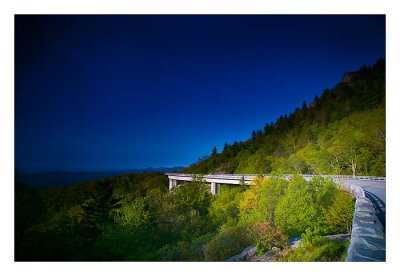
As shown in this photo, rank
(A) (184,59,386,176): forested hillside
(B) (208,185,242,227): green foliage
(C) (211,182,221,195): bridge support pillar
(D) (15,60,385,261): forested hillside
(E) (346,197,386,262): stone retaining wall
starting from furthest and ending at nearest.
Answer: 1. (C) (211,182,221,195): bridge support pillar
2. (A) (184,59,386,176): forested hillside
3. (B) (208,185,242,227): green foliage
4. (D) (15,60,385,261): forested hillside
5. (E) (346,197,386,262): stone retaining wall

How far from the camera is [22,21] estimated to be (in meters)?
8.95

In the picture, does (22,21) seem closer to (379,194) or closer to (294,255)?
(294,255)

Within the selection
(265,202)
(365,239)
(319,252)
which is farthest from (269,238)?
(365,239)

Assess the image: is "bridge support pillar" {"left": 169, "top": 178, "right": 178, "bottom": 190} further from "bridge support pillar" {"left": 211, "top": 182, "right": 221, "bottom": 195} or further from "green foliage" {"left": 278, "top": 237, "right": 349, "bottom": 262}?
"green foliage" {"left": 278, "top": 237, "right": 349, "bottom": 262}

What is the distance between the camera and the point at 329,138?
775 inches

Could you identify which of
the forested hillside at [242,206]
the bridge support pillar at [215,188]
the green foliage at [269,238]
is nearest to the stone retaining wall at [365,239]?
the forested hillside at [242,206]

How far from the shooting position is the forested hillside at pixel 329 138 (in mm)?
16422

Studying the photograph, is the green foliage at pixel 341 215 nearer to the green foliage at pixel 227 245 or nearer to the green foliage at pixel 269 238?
the green foliage at pixel 269 238

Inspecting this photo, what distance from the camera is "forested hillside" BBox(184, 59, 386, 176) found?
16.4 metres

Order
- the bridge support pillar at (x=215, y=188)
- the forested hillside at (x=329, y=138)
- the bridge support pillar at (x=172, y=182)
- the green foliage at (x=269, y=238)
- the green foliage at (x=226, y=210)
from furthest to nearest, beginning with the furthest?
the bridge support pillar at (x=172, y=182) < the bridge support pillar at (x=215, y=188) < the forested hillside at (x=329, y=138) < the green foliage at (x=226, y=210) < the green foliage at (x=269, y=238)

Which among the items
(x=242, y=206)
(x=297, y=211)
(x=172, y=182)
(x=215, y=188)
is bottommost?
(x=172, y=182)

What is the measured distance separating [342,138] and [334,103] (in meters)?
6.23

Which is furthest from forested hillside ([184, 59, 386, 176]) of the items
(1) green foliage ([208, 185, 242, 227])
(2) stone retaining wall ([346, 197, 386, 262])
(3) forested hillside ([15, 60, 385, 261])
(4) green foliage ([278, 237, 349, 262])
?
(2) stone retaining wall ([346, 197, 386, 262])

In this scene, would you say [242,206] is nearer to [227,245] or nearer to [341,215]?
[227,245]
